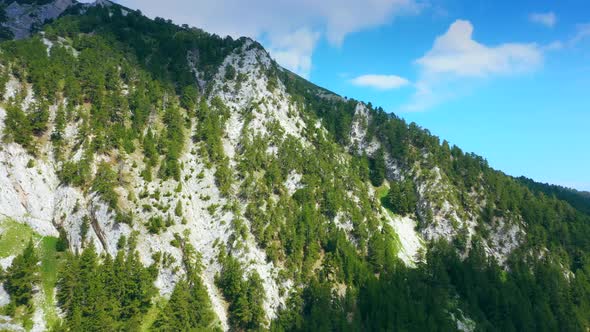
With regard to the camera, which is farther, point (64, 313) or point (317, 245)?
point (317, 245)

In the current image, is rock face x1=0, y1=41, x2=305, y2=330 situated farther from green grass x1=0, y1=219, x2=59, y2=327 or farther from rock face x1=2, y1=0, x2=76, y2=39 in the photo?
rock face x1=2, y1=0, x2=76, y2=39

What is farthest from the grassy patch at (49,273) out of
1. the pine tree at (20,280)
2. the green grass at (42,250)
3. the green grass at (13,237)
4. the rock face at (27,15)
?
the rock face at (27,15)

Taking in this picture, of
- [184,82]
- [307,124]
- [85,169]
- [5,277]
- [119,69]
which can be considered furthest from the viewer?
[307,124]

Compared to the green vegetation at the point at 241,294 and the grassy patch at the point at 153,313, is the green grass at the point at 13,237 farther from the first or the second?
the green vegetation at the point at 241,294


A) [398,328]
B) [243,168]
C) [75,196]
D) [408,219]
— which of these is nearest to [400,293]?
[398,328]

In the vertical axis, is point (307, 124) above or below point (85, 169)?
above

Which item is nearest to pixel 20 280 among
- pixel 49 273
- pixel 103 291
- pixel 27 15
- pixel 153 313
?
pixel 49 273

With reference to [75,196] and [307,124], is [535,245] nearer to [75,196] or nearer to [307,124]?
[307,124]
